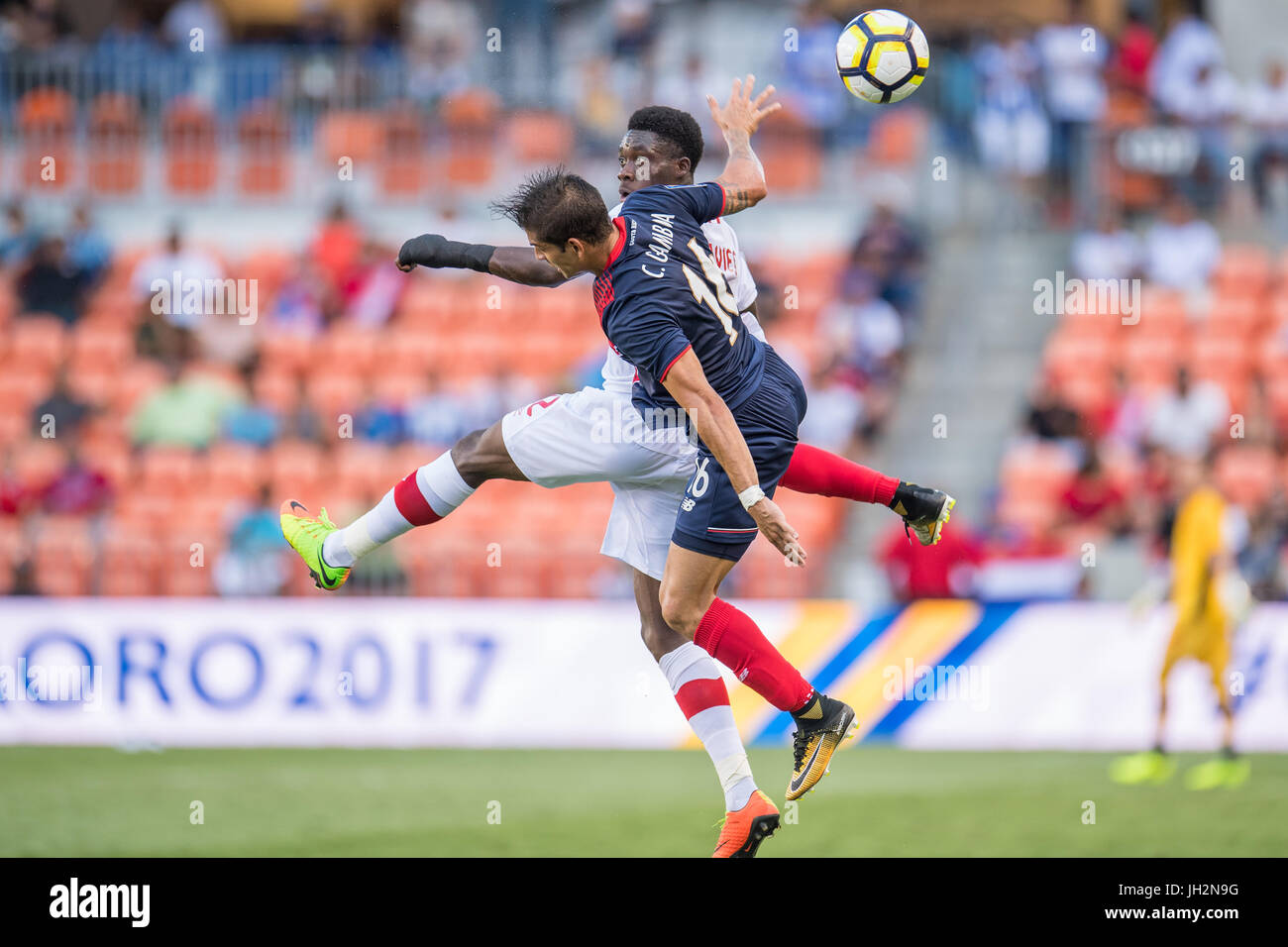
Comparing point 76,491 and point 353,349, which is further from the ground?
point 353,349

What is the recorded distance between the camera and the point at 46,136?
1734 cm

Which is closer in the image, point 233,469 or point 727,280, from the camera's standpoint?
point 727,280

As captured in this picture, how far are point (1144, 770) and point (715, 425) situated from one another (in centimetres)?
712

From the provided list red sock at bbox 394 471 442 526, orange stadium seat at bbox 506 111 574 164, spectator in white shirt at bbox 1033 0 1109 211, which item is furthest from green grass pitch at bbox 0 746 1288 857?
spectator in white shirt at bbox 1033 0 1109 211

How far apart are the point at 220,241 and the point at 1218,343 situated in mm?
9711

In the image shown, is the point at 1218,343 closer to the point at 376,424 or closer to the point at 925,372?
the point at 925,372

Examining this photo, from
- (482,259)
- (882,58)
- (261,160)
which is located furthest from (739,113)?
(261,160)

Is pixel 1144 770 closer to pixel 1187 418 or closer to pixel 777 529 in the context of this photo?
pixel 1187 418

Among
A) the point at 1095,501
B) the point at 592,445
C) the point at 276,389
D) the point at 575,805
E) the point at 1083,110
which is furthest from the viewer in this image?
the point at 1083,110

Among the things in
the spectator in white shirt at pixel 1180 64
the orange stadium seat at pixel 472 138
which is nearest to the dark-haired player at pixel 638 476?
the orange stadium seat at pixel 472 138

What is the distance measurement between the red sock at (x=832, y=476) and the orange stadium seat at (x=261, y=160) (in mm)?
11327

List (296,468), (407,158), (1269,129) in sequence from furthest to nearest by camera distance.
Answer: (407,158) < (1269,129) < (296,468)
